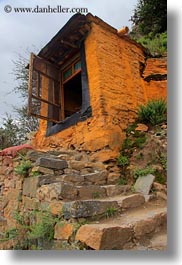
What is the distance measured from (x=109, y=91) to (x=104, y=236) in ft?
6.70

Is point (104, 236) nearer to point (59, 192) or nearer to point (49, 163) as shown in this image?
point (59, 192)

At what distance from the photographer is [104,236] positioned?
1.86 m

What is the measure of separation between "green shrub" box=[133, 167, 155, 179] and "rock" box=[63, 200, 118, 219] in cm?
77

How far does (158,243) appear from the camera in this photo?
1.99 metres

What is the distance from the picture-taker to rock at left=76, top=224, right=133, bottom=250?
73.0 inches

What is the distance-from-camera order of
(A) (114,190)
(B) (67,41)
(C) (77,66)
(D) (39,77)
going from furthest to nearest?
(C) (77,66)
(D) (39,77)
(B) (67,41)
(A) (114,190)

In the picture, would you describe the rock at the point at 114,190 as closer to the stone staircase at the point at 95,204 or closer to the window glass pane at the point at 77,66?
the stone staircase at the point at 95,204

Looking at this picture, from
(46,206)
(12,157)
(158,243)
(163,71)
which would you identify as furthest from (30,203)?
(163,71)

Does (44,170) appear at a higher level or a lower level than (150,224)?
higher

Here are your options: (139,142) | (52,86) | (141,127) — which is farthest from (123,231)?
(52,86)

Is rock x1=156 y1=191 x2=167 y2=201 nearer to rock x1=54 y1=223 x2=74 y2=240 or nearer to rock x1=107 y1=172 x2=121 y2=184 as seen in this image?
rock x1=107 y1=172 x2=121 y2=184

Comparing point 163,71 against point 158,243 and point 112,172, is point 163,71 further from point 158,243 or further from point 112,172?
point 158,243

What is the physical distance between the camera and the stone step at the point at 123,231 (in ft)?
6.13

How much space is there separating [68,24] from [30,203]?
225 cm
